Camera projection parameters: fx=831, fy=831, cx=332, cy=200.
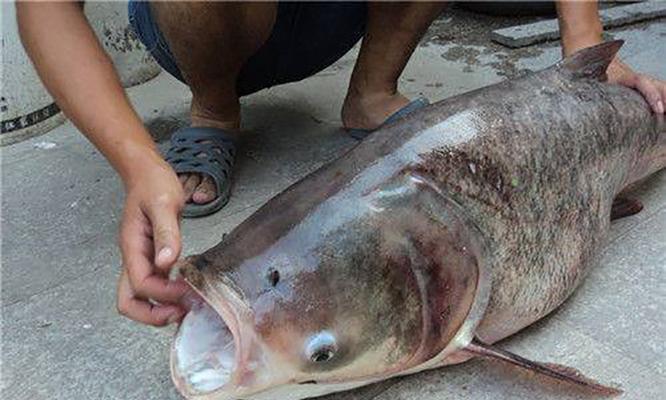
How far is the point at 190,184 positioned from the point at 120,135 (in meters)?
0.77

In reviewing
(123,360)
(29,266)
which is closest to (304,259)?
(123,360)

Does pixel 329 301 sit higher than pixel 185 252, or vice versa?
pixel 329 301

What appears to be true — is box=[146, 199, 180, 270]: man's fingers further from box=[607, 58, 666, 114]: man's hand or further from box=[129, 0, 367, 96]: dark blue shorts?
box=[607, 58, 666, 114]: man's hand

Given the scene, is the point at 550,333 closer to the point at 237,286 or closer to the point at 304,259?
the point at 304,259

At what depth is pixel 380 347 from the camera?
4.57 ft

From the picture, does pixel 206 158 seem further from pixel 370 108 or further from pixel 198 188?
pixel 370 108

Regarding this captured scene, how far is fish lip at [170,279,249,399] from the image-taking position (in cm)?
126

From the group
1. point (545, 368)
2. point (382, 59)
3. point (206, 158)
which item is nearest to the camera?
point (545, 368)

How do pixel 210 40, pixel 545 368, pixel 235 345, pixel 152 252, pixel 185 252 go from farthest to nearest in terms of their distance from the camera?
pixel 210 40, pixel 185 252, pixel 545 368, pixel 152 252, pixel 235 345

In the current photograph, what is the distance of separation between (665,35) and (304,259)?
2876mm

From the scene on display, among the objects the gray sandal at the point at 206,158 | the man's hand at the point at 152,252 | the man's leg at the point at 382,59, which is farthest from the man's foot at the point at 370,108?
the man's hand at the point at 152,252

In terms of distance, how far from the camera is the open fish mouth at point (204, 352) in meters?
1.27

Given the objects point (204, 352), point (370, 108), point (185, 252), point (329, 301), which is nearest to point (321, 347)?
point (329, 301)

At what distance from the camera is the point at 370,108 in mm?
2703
